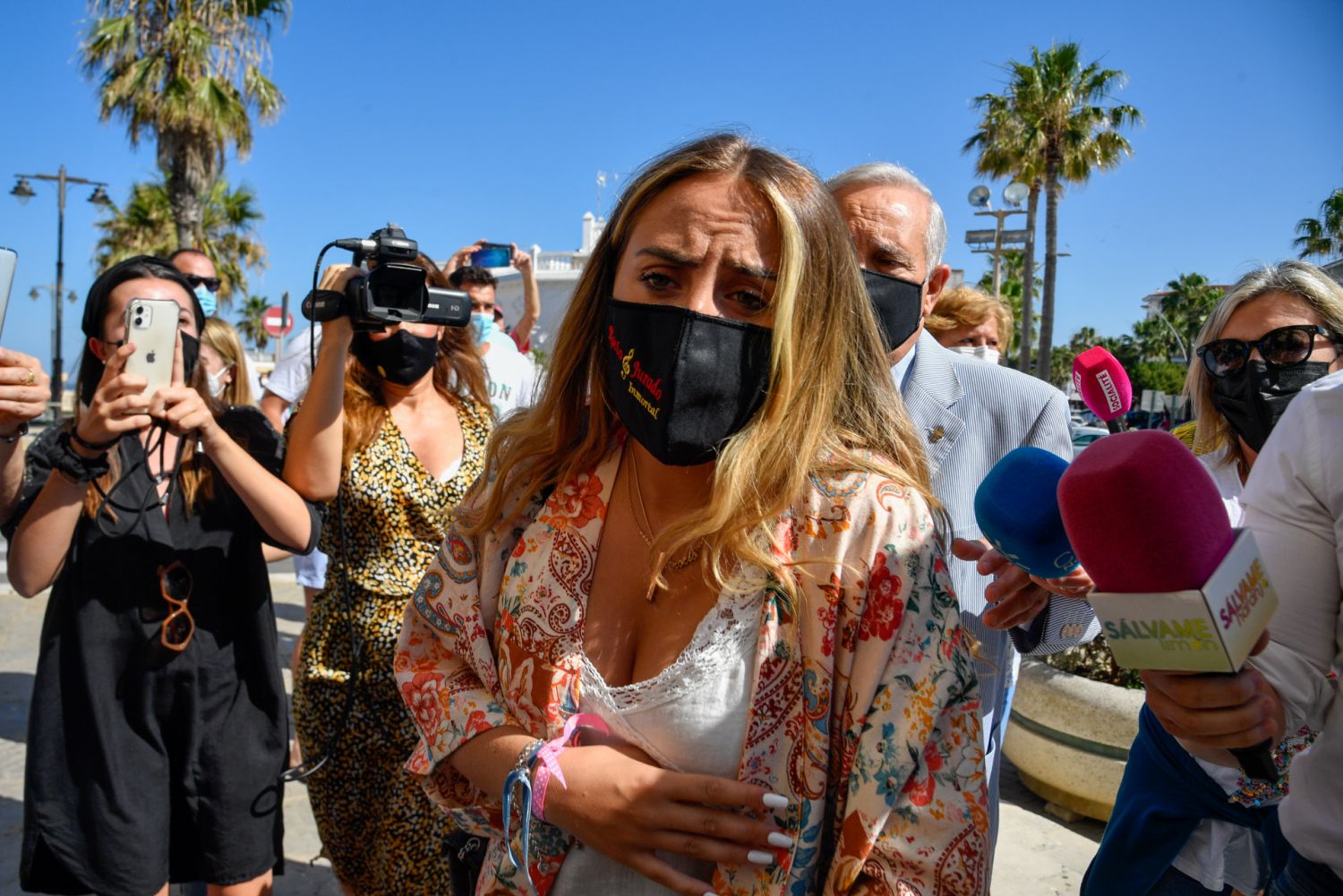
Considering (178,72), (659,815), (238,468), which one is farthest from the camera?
(178,72)

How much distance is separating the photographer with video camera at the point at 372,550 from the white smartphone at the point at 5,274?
0.83 metres

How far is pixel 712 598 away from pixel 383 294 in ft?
4.95

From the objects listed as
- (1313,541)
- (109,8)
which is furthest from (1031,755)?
(109,8)

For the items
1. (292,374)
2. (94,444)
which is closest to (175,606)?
(94,444)

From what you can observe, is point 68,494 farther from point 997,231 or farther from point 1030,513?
point 997,231

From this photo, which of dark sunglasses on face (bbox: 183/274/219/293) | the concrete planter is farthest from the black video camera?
the concrete planter

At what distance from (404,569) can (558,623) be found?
1.49m

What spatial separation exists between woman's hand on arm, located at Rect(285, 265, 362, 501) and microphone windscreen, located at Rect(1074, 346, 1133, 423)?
6.05ft

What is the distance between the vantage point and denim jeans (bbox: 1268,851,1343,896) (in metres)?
1.39

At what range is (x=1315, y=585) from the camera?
4.48 ft

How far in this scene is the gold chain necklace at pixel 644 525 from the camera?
156cm

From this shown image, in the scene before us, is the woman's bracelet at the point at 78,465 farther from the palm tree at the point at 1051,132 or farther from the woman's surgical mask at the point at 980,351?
the palm tree at the point at 1051,132

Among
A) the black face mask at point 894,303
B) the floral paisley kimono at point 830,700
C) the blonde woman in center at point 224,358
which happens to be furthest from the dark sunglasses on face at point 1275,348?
the blonde woman in center at point 224,358

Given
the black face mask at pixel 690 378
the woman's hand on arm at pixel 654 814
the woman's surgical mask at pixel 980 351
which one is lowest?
the woman's hand on arm at pixel 654 814
